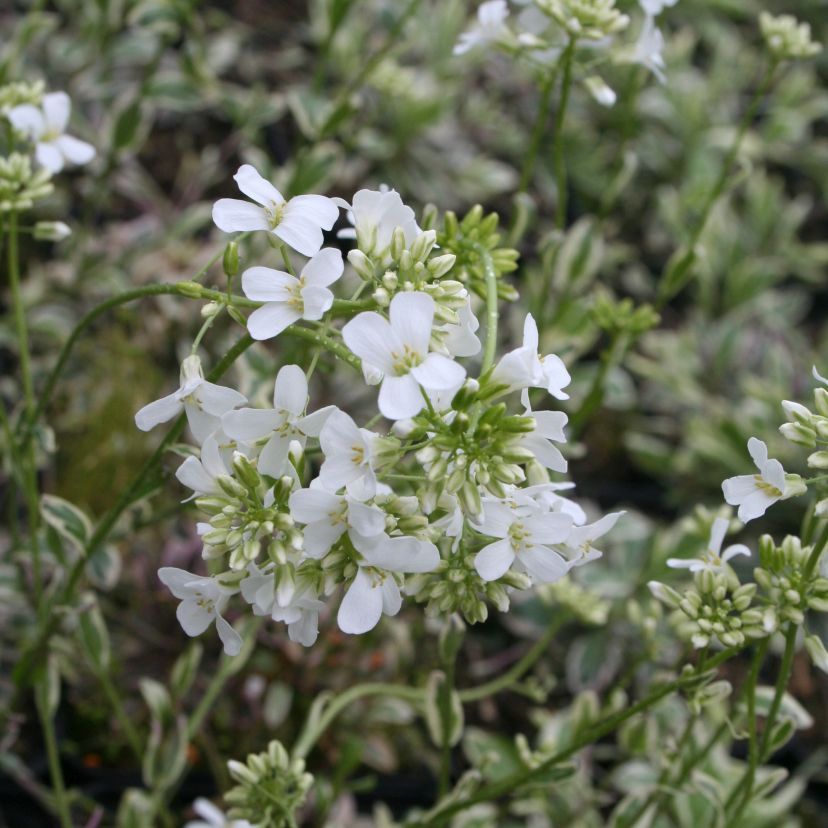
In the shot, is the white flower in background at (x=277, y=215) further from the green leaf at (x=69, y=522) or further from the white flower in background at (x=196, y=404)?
the green leaf at (x=69, y=522)

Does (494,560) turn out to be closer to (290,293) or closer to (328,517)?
(328,517)

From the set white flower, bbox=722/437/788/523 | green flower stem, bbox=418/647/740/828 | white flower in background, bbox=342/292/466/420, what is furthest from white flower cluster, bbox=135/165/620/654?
green flower stem, bbox=418/647/740/828

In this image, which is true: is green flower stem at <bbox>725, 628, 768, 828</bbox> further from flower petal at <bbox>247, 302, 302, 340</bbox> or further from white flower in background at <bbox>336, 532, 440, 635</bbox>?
flower petal at <bbox>247, 302, 302, 340</bbox>

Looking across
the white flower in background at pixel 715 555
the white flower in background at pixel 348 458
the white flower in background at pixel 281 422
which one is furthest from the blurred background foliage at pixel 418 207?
the white flower in background at pixel 348 458

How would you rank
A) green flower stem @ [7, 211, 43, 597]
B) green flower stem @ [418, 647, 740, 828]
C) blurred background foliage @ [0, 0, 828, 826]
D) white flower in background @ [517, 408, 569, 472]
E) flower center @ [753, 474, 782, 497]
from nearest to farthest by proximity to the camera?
white flower in background @ [517, 408, 569, 472]
flower center @ [753, 474, 782, 497]
green flower stem @ [418, 647, 740, 828]
green flower stem @ [7, 211, 43, 597]
blurred background foliage @ [0, 0, 828, 826]

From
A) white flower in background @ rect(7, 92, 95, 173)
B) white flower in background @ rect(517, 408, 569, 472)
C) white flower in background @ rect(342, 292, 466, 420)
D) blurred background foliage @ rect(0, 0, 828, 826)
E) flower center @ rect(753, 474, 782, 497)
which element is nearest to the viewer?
white flower in background @ rect(342, 292, 466, 420)

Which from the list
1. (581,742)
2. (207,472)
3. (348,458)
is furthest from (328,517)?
(581,742)

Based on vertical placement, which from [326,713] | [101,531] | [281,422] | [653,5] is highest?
[653,5]
